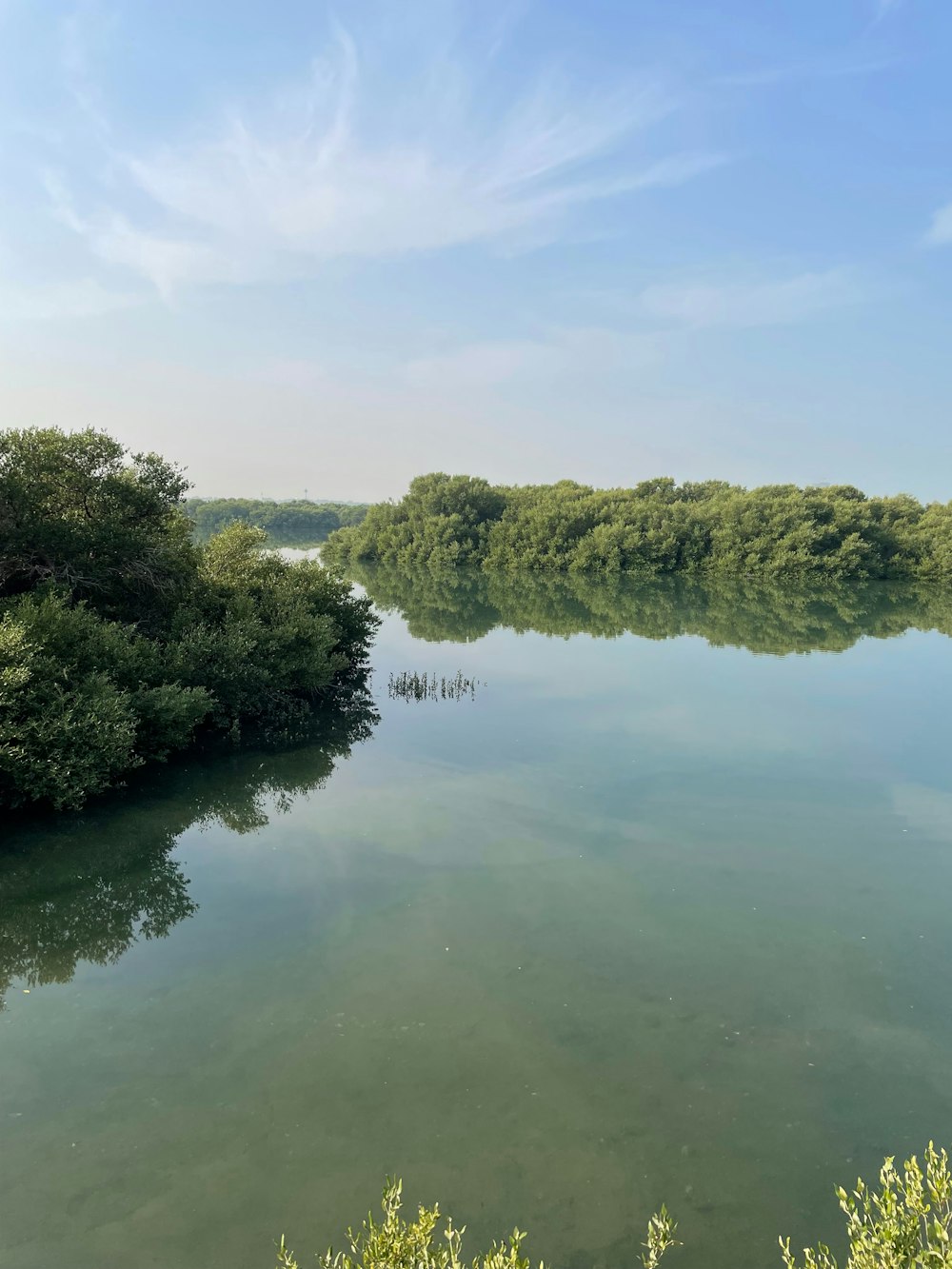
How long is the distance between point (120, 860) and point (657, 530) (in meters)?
69.2

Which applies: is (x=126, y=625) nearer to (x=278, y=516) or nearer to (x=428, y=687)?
(x=428, y=687)

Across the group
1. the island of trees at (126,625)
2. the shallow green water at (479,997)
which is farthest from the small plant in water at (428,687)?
the shallow green water at (479,997)

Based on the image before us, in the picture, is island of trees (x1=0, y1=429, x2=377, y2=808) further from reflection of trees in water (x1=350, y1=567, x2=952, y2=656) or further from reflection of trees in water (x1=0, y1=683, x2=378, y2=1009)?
reflection of trees in water (x1=350, y1=567, x2=952, y2=656)

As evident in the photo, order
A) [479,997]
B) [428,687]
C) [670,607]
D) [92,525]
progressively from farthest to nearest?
[670,607], [428,687], [92,525], [479,997]

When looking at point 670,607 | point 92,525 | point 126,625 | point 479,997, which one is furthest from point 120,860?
point 670,607

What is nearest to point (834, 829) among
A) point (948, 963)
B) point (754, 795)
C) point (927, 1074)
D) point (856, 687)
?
point (754, 795)

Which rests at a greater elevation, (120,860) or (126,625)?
(126,625)

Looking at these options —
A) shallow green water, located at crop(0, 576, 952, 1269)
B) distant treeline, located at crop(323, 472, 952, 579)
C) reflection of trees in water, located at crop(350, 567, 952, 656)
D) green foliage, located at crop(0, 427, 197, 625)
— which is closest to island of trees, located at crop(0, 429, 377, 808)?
green foliage, located at crop(0, 427, 197, 625)

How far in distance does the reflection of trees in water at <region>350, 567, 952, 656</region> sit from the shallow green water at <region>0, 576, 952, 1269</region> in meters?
19.7

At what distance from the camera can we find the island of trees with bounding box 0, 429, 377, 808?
1383 centimetres

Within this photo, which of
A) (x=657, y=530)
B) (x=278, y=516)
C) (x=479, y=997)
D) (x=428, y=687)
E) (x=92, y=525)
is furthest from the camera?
(x=278, y=516)

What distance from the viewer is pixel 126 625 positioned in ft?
63.7

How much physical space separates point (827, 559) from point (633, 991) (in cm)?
6593

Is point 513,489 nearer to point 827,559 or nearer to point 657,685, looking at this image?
point 827,559
